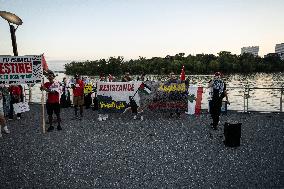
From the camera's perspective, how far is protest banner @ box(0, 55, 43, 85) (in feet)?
35.5

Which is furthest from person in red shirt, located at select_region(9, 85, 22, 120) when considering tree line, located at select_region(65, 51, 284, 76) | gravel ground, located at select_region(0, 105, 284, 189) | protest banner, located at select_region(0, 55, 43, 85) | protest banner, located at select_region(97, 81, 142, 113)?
tree line, located at select_region(65, 51, 284, 76)

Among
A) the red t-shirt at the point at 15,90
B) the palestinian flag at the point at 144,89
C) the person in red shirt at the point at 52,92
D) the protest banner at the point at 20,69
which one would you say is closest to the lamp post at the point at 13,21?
the red t-shirt at the point at 15,90

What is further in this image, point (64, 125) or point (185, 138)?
point (64, 125)

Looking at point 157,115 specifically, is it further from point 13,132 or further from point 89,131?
point 13,132

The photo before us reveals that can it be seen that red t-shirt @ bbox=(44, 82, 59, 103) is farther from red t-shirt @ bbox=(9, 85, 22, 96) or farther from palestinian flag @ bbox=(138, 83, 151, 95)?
palestinian flag @ bbox=(138, 83, 151, 95)

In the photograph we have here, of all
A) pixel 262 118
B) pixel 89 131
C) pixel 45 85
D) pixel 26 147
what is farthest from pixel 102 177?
pixel 262 118

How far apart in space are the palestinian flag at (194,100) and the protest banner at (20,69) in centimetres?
728

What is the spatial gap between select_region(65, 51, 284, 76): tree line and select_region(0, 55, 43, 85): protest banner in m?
87.7

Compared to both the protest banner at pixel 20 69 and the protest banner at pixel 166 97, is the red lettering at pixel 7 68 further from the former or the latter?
the protest banner at pixel 166 97

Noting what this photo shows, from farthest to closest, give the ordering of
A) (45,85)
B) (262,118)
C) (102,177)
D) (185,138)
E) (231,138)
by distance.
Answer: (262,118) < (45,85) < (185,138) < (231,138) < (102,177)

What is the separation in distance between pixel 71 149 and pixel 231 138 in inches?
194

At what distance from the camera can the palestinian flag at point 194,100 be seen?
14094mm

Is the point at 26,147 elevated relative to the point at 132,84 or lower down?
lower down

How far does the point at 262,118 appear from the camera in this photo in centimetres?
1288
